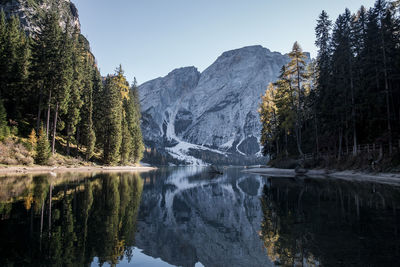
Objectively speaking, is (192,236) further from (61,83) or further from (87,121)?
(87,121)

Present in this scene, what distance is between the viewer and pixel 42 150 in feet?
112

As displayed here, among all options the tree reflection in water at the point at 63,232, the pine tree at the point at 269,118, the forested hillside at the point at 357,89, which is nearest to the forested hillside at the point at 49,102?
the tree reflection in water at the point at 63,232

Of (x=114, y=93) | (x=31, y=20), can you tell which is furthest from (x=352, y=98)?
(x=31, y=20)

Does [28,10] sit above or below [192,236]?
above

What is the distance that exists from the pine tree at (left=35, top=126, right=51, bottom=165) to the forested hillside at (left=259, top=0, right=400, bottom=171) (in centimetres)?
3823

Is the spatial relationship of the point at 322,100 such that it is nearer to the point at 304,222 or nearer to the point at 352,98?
the point at 352,98

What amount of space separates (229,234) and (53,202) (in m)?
8.62

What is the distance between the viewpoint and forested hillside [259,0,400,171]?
32.4 m

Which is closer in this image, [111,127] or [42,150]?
[42,150]

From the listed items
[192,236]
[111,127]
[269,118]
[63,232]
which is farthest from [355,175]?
[111,127]

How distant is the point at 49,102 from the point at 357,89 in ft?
148

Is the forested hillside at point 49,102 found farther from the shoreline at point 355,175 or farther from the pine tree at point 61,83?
the shoreline at point 355,175

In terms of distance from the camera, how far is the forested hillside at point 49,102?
35.3 m

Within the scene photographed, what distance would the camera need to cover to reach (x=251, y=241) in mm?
7781
